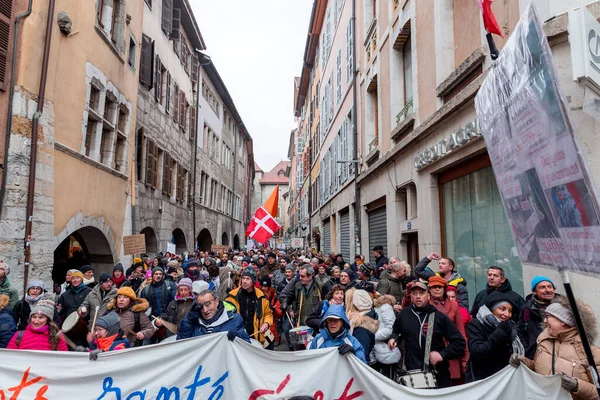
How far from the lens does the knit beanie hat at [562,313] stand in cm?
290

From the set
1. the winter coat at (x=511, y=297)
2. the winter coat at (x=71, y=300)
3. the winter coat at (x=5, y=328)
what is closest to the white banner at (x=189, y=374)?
the winter coat at (x=5, y=328)

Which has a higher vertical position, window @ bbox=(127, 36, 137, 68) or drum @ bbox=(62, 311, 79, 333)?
window @ bbox=(127, 36, 137, 68)

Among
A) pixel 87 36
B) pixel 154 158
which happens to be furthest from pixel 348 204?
pixel 87 36

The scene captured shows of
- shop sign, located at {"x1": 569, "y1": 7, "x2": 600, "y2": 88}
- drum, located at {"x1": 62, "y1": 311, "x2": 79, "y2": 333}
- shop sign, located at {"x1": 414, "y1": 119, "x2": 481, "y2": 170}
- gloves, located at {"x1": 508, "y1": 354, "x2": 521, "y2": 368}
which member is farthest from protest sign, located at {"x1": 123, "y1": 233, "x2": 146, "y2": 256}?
shop sign, located at {"x1": 569, "y1": 7, "x2": 600, "y2": 88}

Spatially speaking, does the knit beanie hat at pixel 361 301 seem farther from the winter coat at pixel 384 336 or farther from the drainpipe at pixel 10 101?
the drainpipe at pixel 10 101

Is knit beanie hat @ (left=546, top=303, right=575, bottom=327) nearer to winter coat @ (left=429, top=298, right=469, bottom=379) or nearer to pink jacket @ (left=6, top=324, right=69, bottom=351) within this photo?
winter coat @ (left=429, top=298, right=469, bottom=379)

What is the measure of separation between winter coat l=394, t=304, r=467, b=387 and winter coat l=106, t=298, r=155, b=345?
3036 millimetres

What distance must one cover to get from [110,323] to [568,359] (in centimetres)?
438

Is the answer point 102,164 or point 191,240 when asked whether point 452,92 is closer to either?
point 102,164

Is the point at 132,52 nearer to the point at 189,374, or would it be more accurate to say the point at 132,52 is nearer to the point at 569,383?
the point at 189,374

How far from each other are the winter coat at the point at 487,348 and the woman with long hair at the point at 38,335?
4.13m

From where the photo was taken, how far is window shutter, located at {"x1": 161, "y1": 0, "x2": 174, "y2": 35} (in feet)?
→ 56.5

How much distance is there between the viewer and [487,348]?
11.2ft

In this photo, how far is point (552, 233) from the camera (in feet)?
7.39
